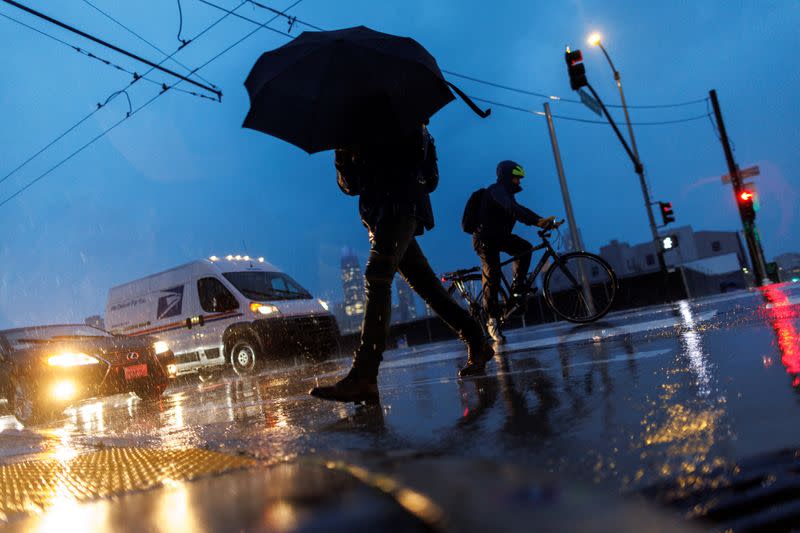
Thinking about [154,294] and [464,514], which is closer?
[464,514]

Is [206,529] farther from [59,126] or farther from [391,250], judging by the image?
[59,126]

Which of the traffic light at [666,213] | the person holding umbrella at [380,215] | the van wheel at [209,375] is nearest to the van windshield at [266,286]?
the van wheel at [209,375]

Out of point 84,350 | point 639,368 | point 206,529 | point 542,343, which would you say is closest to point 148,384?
point 84,350

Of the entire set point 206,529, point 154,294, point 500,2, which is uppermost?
point 500,2

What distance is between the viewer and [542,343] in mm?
5836

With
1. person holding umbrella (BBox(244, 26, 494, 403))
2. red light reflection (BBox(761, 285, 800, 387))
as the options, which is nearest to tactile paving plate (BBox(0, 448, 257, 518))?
person holding umbrella (BBox(244, 26, 494, 403))

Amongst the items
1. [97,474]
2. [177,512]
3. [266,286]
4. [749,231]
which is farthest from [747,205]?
[177,512]

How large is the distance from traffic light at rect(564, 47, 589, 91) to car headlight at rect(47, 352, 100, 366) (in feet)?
43.4

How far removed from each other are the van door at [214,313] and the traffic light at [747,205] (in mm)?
18595

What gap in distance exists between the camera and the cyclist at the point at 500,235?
7.25 m

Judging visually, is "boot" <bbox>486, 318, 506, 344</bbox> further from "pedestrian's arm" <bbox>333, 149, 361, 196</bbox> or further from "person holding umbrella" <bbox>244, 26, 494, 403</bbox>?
"pedestrian's arm" <bbox>333, 149, 361, 196</bbox>

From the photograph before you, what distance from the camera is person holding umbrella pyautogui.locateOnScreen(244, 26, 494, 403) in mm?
3535

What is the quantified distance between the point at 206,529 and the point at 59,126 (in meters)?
142

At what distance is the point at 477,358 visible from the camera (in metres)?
4.16
